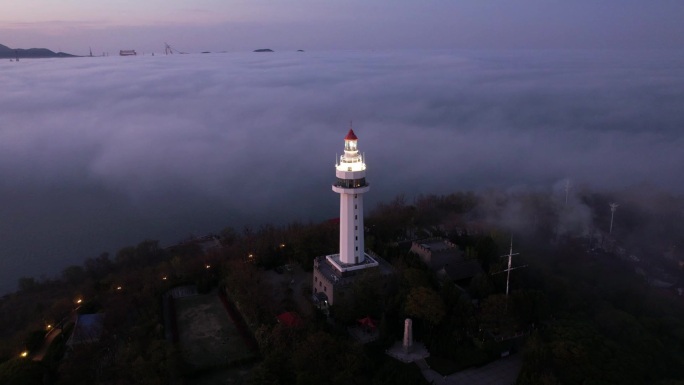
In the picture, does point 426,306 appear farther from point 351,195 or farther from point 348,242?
point 351,195

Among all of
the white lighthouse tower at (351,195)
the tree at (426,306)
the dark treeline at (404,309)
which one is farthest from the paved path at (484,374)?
the white lighthouse tower at (351,195)

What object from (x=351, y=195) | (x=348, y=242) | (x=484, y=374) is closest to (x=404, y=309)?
(x=484, y=374)

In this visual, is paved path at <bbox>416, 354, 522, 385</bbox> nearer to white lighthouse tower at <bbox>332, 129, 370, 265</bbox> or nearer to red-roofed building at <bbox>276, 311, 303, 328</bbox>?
red-roofed building at <bbox>276, 311, 303, 328</bbox>

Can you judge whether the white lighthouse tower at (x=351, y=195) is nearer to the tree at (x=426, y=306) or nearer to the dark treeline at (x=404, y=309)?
the dark treeline at (x=404, y=309)

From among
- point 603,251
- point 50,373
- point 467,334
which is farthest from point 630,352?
point 50,373

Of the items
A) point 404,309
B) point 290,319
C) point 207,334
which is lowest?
point 207,334

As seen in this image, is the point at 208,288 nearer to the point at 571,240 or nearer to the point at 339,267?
the point at 339,267
